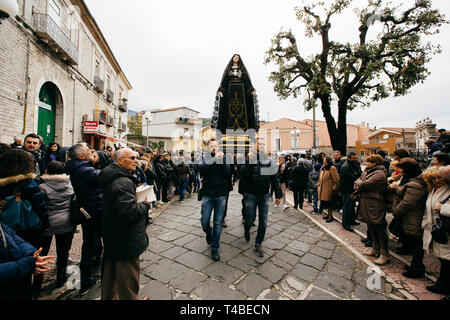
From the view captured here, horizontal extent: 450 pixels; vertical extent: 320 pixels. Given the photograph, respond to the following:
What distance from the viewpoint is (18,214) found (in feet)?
5.69

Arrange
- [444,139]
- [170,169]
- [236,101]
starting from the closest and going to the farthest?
[444,139], [236,101], [170,169]

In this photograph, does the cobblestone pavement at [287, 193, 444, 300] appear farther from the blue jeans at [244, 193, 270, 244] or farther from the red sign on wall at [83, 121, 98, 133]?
the red sign on wall at [83, 121, 98, 133]

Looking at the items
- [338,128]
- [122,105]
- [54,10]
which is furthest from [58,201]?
[122,105]

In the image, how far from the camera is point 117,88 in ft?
59.6

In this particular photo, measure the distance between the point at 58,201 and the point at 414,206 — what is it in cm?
491

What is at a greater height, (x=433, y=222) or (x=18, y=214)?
(x=18, y=214)

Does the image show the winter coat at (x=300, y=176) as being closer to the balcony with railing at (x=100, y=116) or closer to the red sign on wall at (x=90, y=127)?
the red sign on wall at (x=90, y=127)

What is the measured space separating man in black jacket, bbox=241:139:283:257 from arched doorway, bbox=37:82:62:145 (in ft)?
30.3

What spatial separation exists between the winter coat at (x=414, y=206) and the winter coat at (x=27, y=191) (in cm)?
465

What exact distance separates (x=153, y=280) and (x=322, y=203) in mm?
4738

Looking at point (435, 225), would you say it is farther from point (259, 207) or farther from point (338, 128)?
point (338, 128)

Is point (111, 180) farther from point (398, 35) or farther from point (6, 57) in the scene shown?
point (398, 35)

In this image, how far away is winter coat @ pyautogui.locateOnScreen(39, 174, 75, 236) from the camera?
231 cm

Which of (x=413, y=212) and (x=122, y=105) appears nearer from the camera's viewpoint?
(x=413, y=212)
